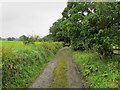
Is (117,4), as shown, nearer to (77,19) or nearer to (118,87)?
(77,19)

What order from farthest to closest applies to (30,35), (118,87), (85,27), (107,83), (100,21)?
(30,35) → (85,27) → (100,21) → (107,83) → (118,87)

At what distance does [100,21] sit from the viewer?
270 inches

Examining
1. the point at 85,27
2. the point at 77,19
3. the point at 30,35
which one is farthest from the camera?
the point at 30,35

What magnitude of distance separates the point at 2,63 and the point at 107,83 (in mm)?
5497

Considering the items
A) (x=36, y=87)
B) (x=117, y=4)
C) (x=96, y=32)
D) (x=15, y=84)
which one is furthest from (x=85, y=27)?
(x=15, y=84)

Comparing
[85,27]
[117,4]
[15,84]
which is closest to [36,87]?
[15,84]

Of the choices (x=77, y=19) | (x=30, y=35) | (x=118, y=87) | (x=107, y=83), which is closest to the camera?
(x=118, y=87)

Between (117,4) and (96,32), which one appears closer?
(117,4)

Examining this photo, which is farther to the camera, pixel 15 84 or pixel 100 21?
pixel 100 21

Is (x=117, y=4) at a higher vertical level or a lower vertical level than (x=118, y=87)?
higher

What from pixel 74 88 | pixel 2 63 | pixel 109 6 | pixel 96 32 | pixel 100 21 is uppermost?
pixel 109 6

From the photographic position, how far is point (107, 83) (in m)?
4.60

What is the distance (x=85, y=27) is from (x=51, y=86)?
5.03 metres

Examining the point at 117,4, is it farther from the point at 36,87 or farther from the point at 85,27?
the point at 36,87
